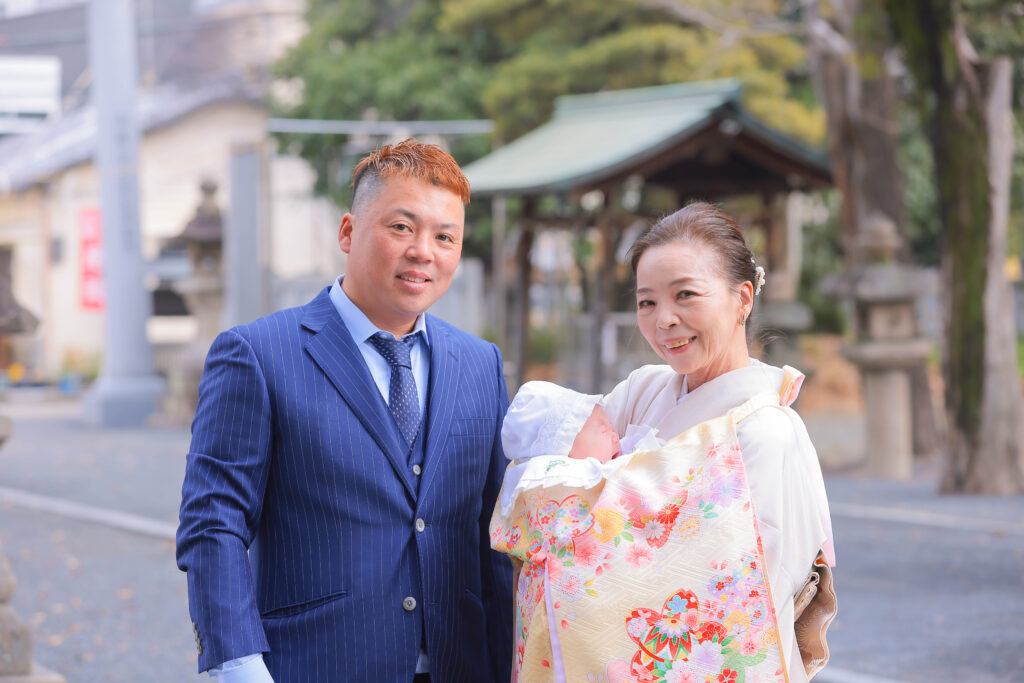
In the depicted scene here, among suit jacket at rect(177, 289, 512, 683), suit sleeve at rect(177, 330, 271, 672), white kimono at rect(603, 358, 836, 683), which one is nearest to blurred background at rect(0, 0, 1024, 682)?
white kimono at rect(603, 358, 836, 683)

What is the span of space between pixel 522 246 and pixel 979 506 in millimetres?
5553

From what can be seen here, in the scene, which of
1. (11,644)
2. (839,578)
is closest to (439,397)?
(11,644)

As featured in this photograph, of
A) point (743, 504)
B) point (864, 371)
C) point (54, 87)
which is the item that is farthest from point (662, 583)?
point (54, 87)

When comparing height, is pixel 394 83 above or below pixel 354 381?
above

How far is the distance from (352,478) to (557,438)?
409 millimetres

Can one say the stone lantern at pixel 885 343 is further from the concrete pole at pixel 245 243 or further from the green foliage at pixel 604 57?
the concrete pole at pixel 245 243

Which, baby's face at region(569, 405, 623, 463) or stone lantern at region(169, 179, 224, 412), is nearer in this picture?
baby's face at region(569, 405, 623, 463)

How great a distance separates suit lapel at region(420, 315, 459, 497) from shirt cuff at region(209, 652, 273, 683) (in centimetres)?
44

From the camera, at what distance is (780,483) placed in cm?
195

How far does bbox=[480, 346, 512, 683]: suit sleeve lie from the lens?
2.46m

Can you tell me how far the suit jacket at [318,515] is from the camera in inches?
85.0

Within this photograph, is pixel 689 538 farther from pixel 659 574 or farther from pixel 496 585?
pixel 496 585

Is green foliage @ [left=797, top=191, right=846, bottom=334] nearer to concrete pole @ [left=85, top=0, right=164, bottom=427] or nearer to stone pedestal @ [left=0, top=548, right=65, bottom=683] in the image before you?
concrete pole @ [left=85, top=0, right=164, bottom=427]

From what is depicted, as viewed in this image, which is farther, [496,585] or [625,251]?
[625,251]
